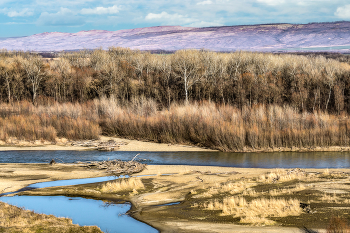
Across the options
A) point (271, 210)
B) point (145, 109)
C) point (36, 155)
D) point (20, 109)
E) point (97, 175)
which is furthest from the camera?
point (20, 109)

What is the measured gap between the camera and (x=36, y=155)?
1702 inches

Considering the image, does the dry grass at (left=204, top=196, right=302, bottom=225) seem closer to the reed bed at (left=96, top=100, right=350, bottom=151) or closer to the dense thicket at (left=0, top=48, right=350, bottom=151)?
the reed bed at (left=96, top=100, right=350, bottom=151)

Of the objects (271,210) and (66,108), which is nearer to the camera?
(271,210)

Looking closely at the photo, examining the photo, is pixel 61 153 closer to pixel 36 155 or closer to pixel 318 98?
pixel 36 155

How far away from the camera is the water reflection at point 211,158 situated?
3738 centimetres

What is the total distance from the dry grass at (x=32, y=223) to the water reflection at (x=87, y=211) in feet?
8.11

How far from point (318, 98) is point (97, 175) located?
49743 millimetres

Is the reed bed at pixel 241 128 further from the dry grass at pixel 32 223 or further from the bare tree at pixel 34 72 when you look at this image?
the bare tree at pixel 34 72

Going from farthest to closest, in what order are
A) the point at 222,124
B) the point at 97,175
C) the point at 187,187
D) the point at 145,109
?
the point at 145,109
the point at 222,124
the point at 97,175
the point at 187,187

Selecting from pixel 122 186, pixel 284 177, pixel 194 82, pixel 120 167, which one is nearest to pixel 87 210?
pixel 122 186

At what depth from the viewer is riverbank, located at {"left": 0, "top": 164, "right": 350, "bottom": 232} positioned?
56.9ft

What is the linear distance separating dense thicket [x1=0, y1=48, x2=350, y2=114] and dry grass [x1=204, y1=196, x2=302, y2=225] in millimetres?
48696

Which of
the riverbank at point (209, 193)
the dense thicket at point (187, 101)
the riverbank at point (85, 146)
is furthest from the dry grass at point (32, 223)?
the dense thicket at point (187, 101)

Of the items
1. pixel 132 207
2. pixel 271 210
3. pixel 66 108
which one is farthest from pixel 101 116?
pixel 271 210
